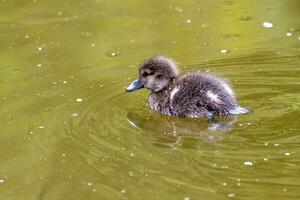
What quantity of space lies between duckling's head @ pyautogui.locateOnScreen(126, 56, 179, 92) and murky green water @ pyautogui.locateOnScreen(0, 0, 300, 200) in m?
0.15

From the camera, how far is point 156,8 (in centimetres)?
904

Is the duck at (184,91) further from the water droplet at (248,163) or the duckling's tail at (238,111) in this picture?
the water droplet at (248,163)

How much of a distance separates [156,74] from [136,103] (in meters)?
0.29

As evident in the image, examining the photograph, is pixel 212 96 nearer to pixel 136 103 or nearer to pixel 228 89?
pixel 228 89

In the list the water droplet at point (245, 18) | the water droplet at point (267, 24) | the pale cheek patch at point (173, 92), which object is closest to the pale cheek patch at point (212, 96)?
the pale cheek patch at point (173, 92)

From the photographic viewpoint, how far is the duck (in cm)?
586

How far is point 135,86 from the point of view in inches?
253

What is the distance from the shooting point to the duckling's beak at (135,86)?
638 centimetres

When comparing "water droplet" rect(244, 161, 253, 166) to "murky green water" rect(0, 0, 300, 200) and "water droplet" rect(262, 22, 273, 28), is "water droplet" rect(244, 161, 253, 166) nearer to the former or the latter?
"murky green water" rect(0, 0, 300, 200)

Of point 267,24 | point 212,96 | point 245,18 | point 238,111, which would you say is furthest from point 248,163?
point 245,18

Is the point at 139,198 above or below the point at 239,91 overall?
above

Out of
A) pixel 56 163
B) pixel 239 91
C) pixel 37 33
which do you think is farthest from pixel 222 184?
pixel 37 33

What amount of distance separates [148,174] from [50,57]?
309 centimetres

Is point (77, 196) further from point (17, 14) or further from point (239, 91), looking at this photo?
point (17, 14)
